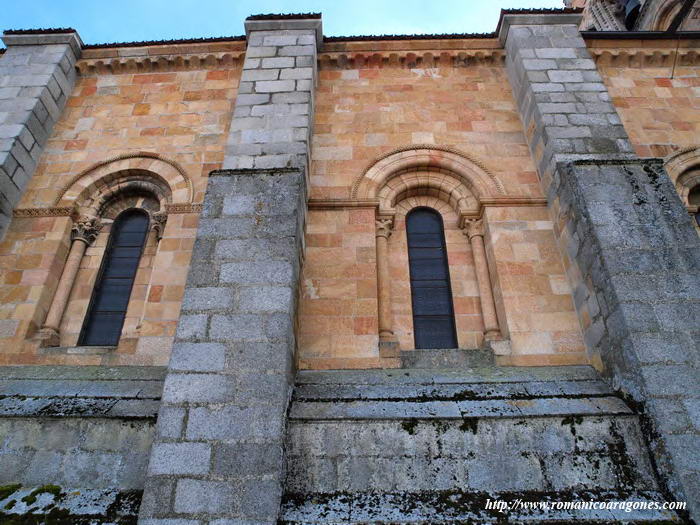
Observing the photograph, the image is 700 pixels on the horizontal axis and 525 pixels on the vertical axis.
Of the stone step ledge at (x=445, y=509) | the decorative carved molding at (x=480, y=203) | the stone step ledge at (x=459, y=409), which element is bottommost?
the stone step ledge at (x=445, y=509)

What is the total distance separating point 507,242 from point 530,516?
352cm

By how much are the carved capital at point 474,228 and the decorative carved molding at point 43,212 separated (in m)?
5.79

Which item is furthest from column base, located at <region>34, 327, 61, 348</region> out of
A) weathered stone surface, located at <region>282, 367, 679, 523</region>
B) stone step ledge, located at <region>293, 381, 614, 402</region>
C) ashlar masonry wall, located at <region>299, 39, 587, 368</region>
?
weathered stone surface, located at <region>282, 367, 679, 523</region>

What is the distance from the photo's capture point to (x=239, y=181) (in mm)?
5141

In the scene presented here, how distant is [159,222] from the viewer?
6.46m

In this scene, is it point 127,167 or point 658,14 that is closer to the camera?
point 127,167

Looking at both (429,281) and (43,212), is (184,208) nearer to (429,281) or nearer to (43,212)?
(43,212)

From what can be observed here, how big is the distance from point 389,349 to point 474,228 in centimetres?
229

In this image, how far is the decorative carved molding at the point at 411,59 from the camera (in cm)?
822

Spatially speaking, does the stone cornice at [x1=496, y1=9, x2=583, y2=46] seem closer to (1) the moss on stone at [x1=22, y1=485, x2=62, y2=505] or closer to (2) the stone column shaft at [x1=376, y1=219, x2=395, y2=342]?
(2) the stone column shaft at [x1=376, y1=219, x2=395, y2=342]

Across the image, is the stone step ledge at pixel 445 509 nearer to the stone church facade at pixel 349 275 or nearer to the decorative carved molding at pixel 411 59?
the stone church facade at pixel 349 275

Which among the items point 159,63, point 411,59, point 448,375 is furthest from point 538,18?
point 159,63

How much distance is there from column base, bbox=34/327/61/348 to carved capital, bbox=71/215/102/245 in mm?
1415

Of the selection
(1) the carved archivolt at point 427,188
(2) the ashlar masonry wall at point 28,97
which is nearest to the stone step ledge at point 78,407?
(2) the ashlar masonry wall at point 28,97
